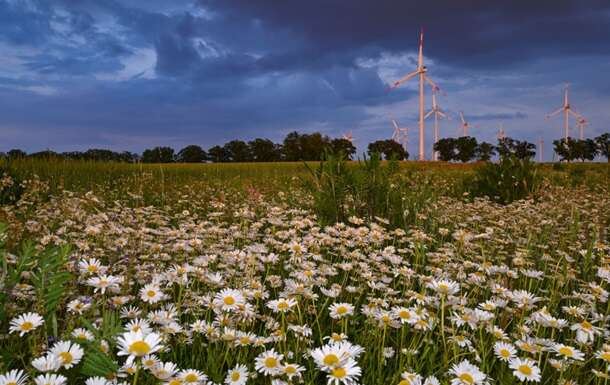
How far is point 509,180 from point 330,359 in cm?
1007

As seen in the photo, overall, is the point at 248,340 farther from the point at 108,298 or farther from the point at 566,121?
the point at 566,121

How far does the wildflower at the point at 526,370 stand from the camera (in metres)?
1.86

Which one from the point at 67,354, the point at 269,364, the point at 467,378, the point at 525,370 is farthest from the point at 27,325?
the point at 525,370

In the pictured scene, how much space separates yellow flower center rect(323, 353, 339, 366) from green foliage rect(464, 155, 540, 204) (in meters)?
9.52

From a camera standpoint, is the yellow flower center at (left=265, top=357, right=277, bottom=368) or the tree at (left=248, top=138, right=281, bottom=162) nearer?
the yellow flower center at (left=265, top=357, right=277, bottom=368)

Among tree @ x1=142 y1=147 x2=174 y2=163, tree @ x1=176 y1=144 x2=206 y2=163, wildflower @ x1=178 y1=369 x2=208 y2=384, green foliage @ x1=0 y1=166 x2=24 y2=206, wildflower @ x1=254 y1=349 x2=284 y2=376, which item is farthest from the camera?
tree @ x1=176 y1=144 x2=206 y2=163

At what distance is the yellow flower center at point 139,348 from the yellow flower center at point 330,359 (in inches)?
20.8

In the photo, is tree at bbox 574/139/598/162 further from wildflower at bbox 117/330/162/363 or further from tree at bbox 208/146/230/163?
wildflower at bbox 117/330/162/363

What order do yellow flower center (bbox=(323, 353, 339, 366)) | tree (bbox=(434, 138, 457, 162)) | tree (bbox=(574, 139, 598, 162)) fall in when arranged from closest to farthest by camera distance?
1. yellow flower center (bbox=(323, 353, 339, 366))
2. tree (bbox=(574, 139, 598, 162))
3. tree (bbox=(434, 138, 457, 162))

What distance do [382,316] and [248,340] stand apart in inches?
25.2

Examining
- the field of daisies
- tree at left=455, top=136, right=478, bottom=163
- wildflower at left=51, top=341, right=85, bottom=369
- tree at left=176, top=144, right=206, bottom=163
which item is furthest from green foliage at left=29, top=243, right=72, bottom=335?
tree at left=455, top=136, right=478, bottom=163

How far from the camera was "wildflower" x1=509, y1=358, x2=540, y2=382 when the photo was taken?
1858mm

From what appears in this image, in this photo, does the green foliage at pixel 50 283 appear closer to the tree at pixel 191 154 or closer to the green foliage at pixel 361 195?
the green foliage at pixel 361 195

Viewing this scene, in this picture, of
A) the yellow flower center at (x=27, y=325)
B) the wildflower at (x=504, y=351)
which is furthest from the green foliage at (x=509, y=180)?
the yellow flower center at (x=27, y=325)
